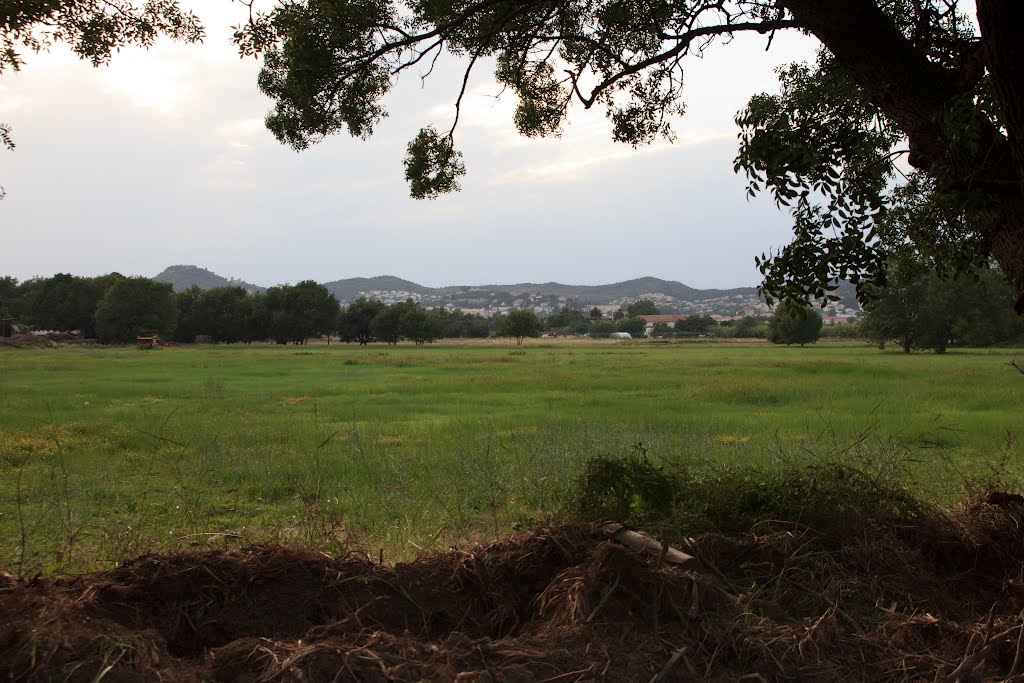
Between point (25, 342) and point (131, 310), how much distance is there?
15274 mm

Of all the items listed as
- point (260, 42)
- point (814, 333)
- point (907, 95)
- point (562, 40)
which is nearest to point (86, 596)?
point (260, 42)

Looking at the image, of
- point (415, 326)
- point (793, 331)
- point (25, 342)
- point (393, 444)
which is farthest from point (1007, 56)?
point (415, 326)

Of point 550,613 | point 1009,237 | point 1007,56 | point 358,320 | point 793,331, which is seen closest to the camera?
point 550,613

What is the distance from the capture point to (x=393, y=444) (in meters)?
14.5

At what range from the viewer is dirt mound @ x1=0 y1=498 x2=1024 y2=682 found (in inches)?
127

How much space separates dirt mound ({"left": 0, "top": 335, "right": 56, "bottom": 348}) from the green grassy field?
7171 centimetres

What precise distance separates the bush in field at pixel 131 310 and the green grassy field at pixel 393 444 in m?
81.1

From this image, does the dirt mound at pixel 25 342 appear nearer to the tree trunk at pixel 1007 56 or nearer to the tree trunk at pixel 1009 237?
the tree trunk at pixel 1009 237

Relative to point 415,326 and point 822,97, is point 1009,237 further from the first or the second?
point 415,326

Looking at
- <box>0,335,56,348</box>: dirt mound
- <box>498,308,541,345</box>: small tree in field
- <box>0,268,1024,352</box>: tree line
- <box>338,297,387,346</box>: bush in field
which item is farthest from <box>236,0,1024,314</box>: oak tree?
<box>498,308,541,345</box>: small tree in field

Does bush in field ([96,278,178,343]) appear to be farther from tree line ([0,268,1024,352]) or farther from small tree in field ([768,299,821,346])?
small tree in field ([768,299,821,346])

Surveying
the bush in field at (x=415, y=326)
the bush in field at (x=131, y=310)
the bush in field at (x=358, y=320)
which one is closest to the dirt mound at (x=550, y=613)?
the bush in field at (x=131, y=310)

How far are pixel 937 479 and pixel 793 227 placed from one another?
14.6 feet

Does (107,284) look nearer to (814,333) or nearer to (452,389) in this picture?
(452,389)
